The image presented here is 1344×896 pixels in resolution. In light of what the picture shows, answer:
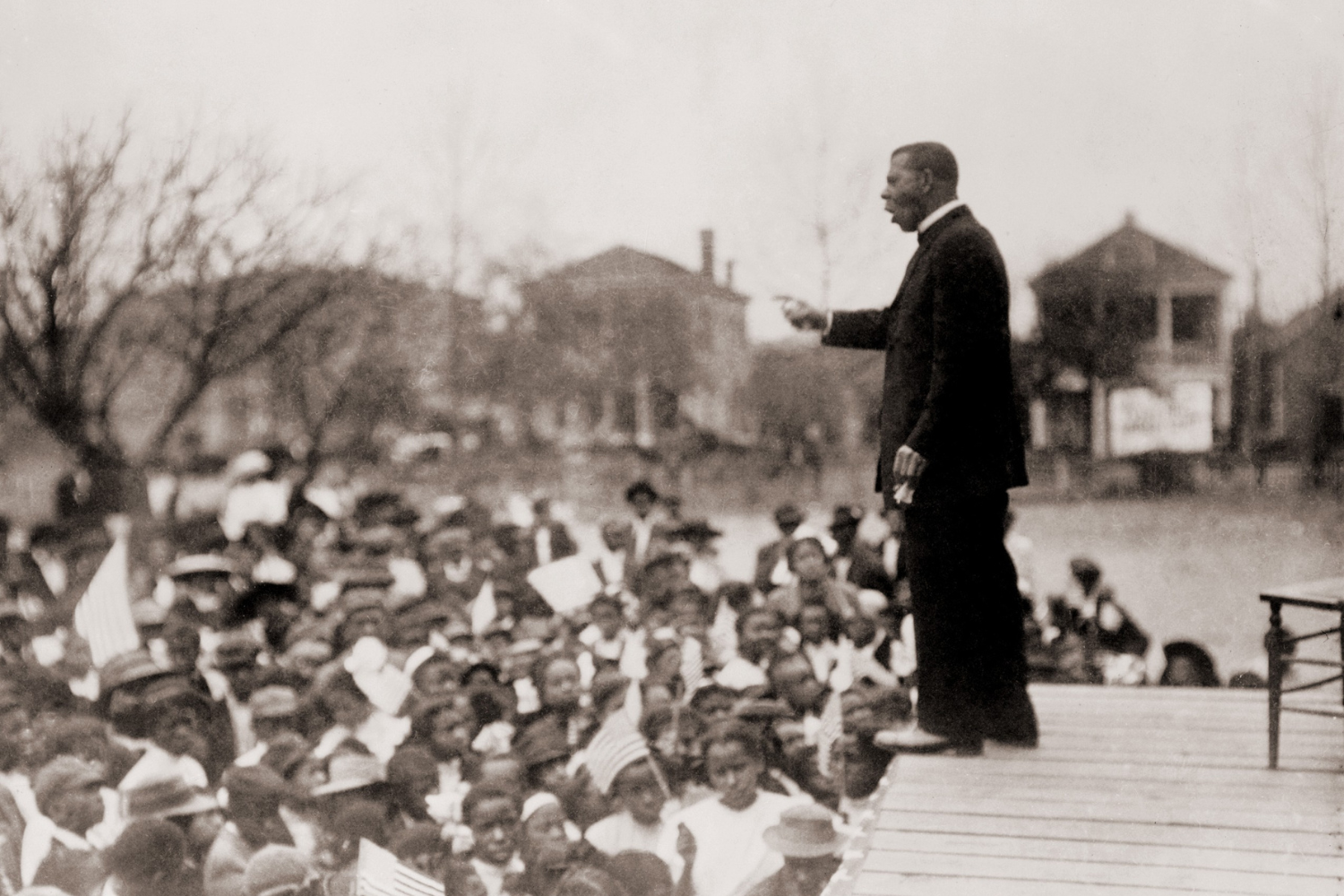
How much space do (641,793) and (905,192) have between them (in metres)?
2.37

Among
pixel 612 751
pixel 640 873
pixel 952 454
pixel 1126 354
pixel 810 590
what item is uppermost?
pixel 1126 354

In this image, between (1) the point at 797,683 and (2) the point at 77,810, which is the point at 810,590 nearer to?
(1) the point at 797,683

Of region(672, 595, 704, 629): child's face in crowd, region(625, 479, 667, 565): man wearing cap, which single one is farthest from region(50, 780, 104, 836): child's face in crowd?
region(625, 479, 667, 565): man wearing cap

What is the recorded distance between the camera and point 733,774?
4.36m

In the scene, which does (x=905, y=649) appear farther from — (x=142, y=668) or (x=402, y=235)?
(x=402, y=235)

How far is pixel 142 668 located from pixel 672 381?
372cm

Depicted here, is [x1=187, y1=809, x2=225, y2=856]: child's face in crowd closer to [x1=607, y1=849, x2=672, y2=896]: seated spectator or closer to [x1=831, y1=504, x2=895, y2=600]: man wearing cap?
[x1=607, y1=849, x2=672, y2=896]: seated spectator

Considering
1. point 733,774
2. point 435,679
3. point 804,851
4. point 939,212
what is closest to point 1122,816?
point 804,851

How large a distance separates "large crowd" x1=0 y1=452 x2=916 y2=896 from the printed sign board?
1.69 metres

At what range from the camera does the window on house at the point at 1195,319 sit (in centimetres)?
661

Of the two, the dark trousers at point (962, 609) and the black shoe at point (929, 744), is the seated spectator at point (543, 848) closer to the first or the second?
the black shoe at point (929, 744)

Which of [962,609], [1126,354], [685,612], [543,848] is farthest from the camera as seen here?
[1126,354]

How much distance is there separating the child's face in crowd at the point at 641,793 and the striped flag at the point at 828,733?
2.13 ft

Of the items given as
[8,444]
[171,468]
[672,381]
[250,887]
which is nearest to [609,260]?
[672,381]
